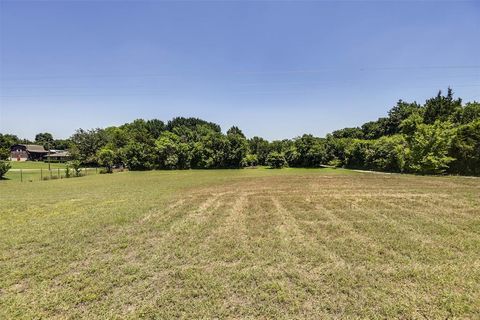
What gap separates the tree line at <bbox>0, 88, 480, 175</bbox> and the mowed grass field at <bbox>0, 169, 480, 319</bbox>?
22.4 m

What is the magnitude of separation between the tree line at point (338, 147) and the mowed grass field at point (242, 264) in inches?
880

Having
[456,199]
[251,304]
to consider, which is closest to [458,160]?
[456,199]

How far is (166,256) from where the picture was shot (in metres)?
5.66

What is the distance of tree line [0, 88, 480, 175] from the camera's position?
2741 centimetres

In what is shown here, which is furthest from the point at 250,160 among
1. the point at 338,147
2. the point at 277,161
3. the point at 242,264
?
the point at 242,264

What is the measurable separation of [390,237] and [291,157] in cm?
4727

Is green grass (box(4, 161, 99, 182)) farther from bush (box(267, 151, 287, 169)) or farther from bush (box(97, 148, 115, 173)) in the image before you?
bush (box(267, 151, 287, 169))

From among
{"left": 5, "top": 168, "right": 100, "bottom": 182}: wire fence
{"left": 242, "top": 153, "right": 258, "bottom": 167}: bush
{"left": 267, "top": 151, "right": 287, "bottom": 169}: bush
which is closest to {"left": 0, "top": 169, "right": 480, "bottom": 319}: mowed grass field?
{"left": 5, "top": 168, "right": 100, "bottom": 182}: wire fence

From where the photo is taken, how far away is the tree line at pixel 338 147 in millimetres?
27406

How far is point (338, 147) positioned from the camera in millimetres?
52875

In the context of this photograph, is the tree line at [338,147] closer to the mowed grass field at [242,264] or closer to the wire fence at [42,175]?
the wire fence at [42,175]

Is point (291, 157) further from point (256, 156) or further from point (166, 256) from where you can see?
point (166, 256)

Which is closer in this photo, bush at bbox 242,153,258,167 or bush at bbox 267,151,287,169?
bush at bbox 267,151,287,169

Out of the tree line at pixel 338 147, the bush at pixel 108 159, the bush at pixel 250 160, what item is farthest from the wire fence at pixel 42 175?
the bush at pixel 250 160
